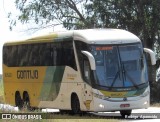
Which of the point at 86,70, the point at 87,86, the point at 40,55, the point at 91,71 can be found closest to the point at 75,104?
the point at 87,86

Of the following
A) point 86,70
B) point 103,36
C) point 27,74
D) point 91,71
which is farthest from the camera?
point 27,74

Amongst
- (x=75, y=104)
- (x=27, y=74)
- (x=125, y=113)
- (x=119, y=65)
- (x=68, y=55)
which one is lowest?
(x=125, y=113)

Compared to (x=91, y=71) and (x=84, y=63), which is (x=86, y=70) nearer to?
(x=84, y=63)

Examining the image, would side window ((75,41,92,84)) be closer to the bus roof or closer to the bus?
the bus

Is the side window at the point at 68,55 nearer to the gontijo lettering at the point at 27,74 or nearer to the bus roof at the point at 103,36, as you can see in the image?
the bus roof at the point at 103,36

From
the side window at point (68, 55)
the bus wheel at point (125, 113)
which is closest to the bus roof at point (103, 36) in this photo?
the side window at point (68, 55)

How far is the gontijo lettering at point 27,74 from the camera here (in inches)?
1035

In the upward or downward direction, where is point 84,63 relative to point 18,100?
upward

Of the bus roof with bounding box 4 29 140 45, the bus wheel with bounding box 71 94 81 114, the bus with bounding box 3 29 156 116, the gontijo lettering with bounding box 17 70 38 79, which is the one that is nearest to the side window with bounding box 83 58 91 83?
the bus with bounding box 3 29 156 116

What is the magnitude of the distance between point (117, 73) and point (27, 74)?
22.4 ft

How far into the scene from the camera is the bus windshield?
839 inches

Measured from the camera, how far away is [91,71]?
21.3 meters

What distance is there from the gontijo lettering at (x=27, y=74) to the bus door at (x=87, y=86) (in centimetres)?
480

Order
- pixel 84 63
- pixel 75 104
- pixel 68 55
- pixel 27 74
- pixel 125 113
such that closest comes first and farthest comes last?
1. pixel 84 63
2. pixel 125 113
3. pixel 75 104
4. pixel 68 55
5. pixel 27 74
